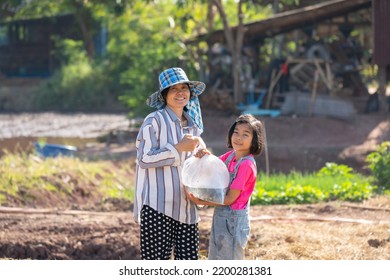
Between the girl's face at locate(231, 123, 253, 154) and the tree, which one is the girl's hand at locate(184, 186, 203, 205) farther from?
the tree

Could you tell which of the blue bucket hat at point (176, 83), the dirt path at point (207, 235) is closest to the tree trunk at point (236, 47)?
the dirt path at point (207, 235)

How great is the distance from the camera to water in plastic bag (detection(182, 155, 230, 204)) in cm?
546

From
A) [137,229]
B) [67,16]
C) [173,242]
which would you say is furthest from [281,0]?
[173,242]

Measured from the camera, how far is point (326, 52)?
926 inches

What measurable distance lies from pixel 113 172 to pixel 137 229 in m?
5.40

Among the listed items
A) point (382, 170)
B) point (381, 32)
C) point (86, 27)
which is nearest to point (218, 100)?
point (381, 32)

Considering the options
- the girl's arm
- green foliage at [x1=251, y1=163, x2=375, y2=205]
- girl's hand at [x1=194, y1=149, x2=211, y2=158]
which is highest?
girl's hand at [x1=194, y1=149, x2=211, y2=158]

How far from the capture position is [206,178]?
5453 mm

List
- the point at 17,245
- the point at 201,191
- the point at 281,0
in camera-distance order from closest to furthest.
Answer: the point at 201,191 → the point at 17,245 → the point at 281,0

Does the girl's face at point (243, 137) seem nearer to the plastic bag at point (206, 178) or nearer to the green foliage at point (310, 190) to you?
the plastic bag at point (206, 178)

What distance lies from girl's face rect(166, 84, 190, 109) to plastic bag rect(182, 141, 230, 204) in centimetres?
37

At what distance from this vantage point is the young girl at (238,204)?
5.57 meters

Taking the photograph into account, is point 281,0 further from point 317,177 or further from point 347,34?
point 317,177

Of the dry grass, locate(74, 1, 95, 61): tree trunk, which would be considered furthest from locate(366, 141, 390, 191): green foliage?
locate(74, 1, 95, 61): tree trunk
